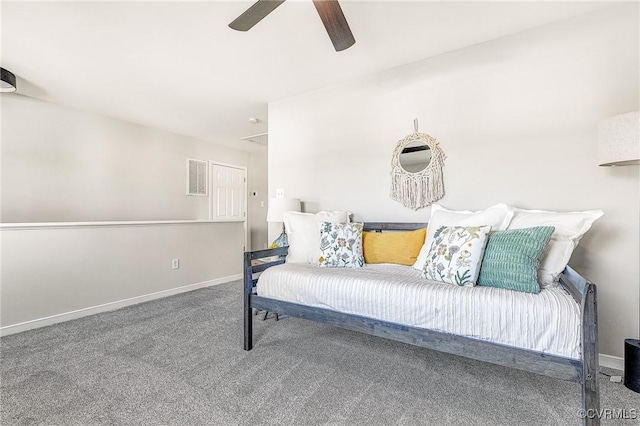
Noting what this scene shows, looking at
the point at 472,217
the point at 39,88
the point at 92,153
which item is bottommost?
the point at 472,217

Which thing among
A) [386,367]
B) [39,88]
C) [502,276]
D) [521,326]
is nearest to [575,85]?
[502,276]

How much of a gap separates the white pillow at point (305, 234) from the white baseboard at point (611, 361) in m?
1.98

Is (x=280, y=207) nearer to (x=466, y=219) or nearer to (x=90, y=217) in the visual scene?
(x=466, y=219)

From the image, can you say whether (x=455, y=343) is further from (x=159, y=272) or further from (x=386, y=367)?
(x=159, y=272)

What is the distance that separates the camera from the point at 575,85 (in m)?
1.99

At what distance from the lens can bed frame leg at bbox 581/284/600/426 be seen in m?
1.13

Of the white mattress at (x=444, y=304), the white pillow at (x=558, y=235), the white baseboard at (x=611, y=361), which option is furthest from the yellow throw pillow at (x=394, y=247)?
the white baseboard at (x=611, y=361)

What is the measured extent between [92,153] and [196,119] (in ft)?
4.17

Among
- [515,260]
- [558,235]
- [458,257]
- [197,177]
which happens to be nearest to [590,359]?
[515,260]

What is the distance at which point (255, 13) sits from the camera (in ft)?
5.27

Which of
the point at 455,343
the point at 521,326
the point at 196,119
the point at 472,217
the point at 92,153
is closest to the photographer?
the point at 521,326

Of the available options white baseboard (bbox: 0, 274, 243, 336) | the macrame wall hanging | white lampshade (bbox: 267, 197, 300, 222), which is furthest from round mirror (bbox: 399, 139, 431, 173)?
white baseboard (bbox: 0, 274, 243, 336)

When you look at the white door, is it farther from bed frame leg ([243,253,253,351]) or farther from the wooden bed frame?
the wooden bed frame

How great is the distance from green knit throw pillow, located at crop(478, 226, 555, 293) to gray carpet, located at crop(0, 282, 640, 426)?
0.61 metres
